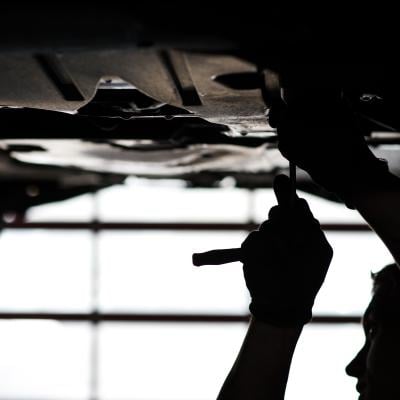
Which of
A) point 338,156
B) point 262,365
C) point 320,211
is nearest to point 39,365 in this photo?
point 320,211

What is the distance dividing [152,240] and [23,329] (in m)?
1.18

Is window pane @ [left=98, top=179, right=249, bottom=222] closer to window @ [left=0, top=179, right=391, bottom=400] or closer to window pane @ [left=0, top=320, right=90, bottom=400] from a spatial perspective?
window @ [left=0, top=179, right=391, bottom=400]

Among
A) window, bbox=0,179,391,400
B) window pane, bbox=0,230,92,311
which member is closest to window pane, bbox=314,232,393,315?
window, bbox=0,179,391,400

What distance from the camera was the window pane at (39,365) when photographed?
491 centimetres

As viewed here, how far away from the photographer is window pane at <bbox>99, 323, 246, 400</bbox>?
474cm

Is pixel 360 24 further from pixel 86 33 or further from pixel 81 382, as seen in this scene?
pixel 81 382

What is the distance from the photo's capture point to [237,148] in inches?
67.9

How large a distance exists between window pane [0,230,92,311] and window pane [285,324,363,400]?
5.35 ft

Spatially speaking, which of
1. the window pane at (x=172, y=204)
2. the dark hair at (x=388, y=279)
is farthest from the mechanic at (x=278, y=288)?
the window pane at (x=172, y=204)

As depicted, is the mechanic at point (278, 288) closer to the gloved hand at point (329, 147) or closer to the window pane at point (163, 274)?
the gloved hand at point (329, 147)

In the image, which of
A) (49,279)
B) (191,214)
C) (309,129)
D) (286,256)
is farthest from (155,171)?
(49,279)

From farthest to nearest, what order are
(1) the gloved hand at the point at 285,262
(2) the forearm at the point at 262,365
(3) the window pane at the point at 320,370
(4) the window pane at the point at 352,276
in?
(4) the window pane at the point at 352,276, (3) the window pane at the point at 320,370, (2) the forearm at the point at 262,365, (1) the gloved hand at the point at 285,262

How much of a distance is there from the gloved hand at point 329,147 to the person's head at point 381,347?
0.65 meters

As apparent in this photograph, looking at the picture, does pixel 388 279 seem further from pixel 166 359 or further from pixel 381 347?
pixel 166 359
